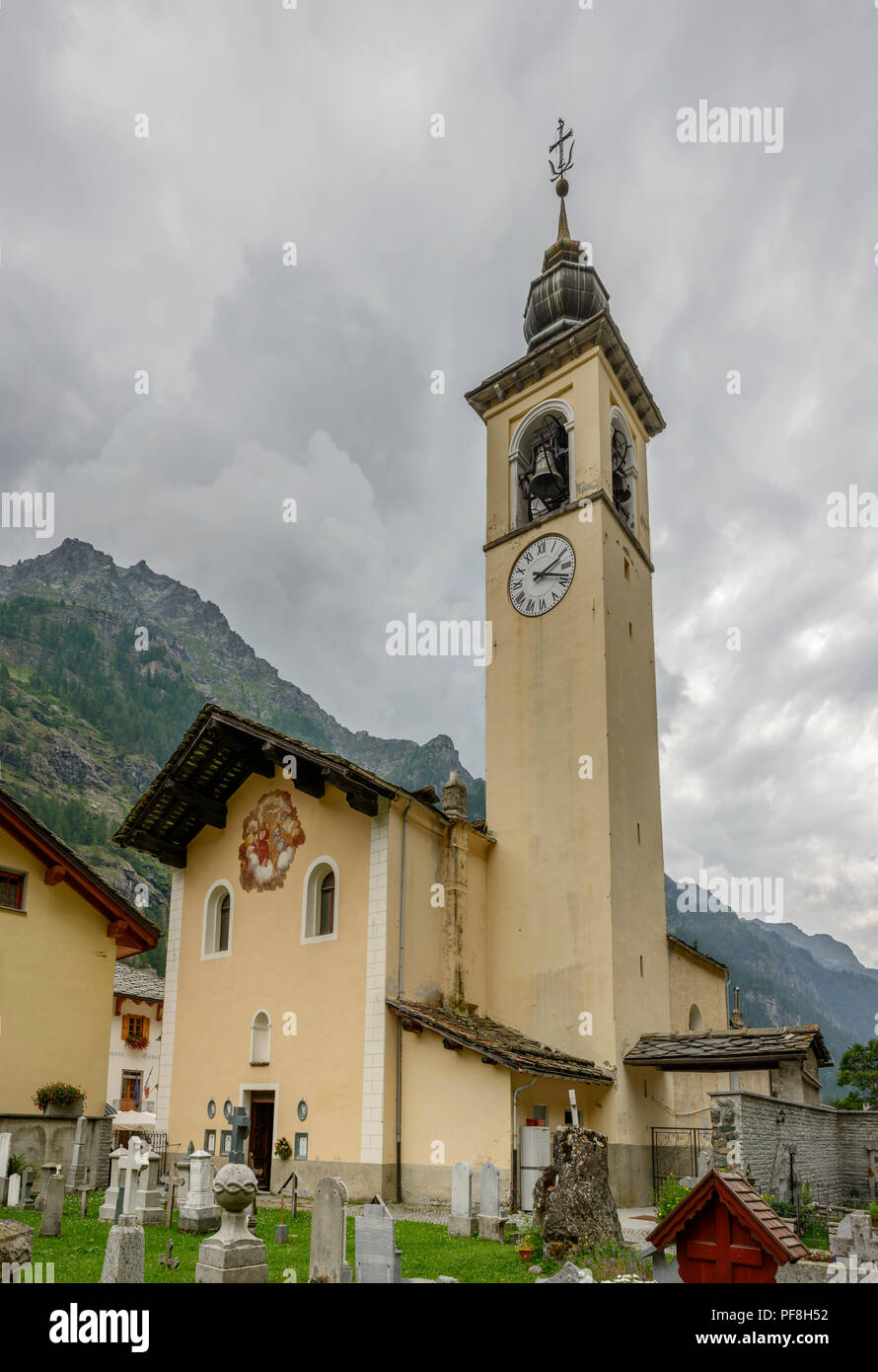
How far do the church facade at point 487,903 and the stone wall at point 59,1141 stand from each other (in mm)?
2868

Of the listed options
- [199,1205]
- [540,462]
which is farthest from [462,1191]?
[540,462]

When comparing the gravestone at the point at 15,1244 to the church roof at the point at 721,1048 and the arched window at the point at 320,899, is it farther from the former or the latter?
the church roof at the point at 721,1048

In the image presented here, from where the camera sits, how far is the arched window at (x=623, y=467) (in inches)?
1080

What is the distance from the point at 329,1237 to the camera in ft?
31.5

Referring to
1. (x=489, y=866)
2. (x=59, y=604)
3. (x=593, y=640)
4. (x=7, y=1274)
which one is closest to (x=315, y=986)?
(x=489, y=866)

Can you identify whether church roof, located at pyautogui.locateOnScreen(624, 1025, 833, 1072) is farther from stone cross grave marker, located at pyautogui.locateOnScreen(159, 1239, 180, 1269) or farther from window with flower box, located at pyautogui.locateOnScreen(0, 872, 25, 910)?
window with flower box, located at pyautogui.locateOnScreen(0, 872, 25, 910)

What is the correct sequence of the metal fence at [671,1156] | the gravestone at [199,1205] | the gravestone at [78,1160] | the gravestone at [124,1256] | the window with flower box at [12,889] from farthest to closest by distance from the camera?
the window with flower box at [12,889] → the metal fence at [671,1156] → the gravestone at [78,1160] → the gravestone at [199,1205] → the gravestone at [124,1256]

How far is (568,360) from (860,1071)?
3038cm

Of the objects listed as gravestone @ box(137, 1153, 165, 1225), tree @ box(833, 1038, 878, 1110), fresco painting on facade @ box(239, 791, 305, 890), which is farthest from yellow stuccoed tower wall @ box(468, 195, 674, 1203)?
tree @ box(833, 1038, 878, 1110)

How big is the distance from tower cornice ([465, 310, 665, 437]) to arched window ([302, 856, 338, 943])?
1446cm

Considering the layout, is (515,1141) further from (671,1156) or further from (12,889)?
(12,889)

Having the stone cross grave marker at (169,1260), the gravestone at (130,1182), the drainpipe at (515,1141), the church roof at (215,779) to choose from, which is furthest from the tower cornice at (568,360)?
the stone cross grave marker at (169,1260)

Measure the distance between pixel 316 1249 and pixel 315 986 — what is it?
10958 millimetres
